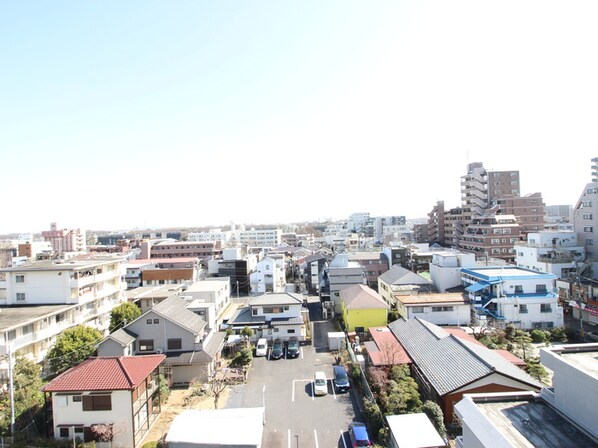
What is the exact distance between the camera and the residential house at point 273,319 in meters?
26.8

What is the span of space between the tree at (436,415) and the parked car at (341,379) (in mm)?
4771

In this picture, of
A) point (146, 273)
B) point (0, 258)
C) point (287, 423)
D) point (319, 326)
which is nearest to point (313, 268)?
point (319, 326)

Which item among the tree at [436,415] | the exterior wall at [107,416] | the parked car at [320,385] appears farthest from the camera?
the parked car at [320,385]

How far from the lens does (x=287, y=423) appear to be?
15.8 meters

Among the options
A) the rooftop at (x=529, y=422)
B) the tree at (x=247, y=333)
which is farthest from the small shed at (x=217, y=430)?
the tree at (x=247, y=333)

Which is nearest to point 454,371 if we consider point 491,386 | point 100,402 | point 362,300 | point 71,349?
point 491,386

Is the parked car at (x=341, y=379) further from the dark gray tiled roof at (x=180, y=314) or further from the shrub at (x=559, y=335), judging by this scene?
the shrub at (x=559, y=335)

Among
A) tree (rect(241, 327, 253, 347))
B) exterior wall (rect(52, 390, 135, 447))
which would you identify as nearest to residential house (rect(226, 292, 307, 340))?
tree (rect(241, 327, 253, 347))

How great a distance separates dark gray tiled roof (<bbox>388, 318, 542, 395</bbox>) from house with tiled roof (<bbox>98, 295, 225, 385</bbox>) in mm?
10919

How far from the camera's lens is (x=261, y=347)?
973 inches

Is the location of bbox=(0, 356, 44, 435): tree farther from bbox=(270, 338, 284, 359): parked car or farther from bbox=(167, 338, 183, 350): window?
bbox=(270, 338, 284, 359): parked car

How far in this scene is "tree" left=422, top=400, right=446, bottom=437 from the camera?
13844mm

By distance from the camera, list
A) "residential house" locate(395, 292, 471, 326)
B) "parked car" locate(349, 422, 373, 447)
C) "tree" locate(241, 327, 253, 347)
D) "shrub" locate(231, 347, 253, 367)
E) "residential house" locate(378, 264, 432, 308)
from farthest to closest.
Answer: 1. "residential house" locate(378, 264, 432, 308)
2. "residential house" locate(395, 292, 471, 326)
3. "tree" locate(241, 327, 253, 347)
4. "shrub" locate(231, 347, 253, 367)
5. "parked car" locate(349, 422, 373, 447)

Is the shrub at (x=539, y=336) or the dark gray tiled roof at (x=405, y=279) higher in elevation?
the dark gray tiled roof at (x=405, y=279)
